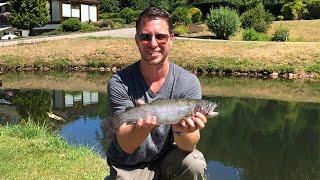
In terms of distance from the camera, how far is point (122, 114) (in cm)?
443

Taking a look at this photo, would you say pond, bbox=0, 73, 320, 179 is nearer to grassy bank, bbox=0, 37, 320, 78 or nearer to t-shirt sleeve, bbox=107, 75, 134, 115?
grassy bank, bbox=0, 37, 320, 78

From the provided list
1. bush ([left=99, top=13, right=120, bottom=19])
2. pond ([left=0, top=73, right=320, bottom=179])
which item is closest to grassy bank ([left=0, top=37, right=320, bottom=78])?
pond ([left=0, top=73, right=320, bottom=179])

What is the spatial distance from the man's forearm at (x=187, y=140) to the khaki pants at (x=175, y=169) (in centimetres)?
19

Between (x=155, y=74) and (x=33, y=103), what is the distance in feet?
55.0

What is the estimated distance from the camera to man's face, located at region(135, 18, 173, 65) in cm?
480

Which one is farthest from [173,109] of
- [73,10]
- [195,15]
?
[73,10]

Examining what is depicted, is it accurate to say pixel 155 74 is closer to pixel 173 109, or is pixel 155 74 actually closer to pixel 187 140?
pixel 187 140

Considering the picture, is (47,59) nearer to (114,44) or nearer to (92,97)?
(114,44)

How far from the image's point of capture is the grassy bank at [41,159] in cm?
758

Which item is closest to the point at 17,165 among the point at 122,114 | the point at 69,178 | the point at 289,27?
the point at 69,178

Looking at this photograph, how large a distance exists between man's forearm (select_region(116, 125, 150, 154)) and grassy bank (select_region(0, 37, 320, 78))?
1044 inches

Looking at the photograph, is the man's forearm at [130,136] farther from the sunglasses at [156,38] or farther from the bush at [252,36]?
the bush at [252,36]

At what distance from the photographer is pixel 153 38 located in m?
4.79

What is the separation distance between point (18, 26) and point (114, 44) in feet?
62.7
